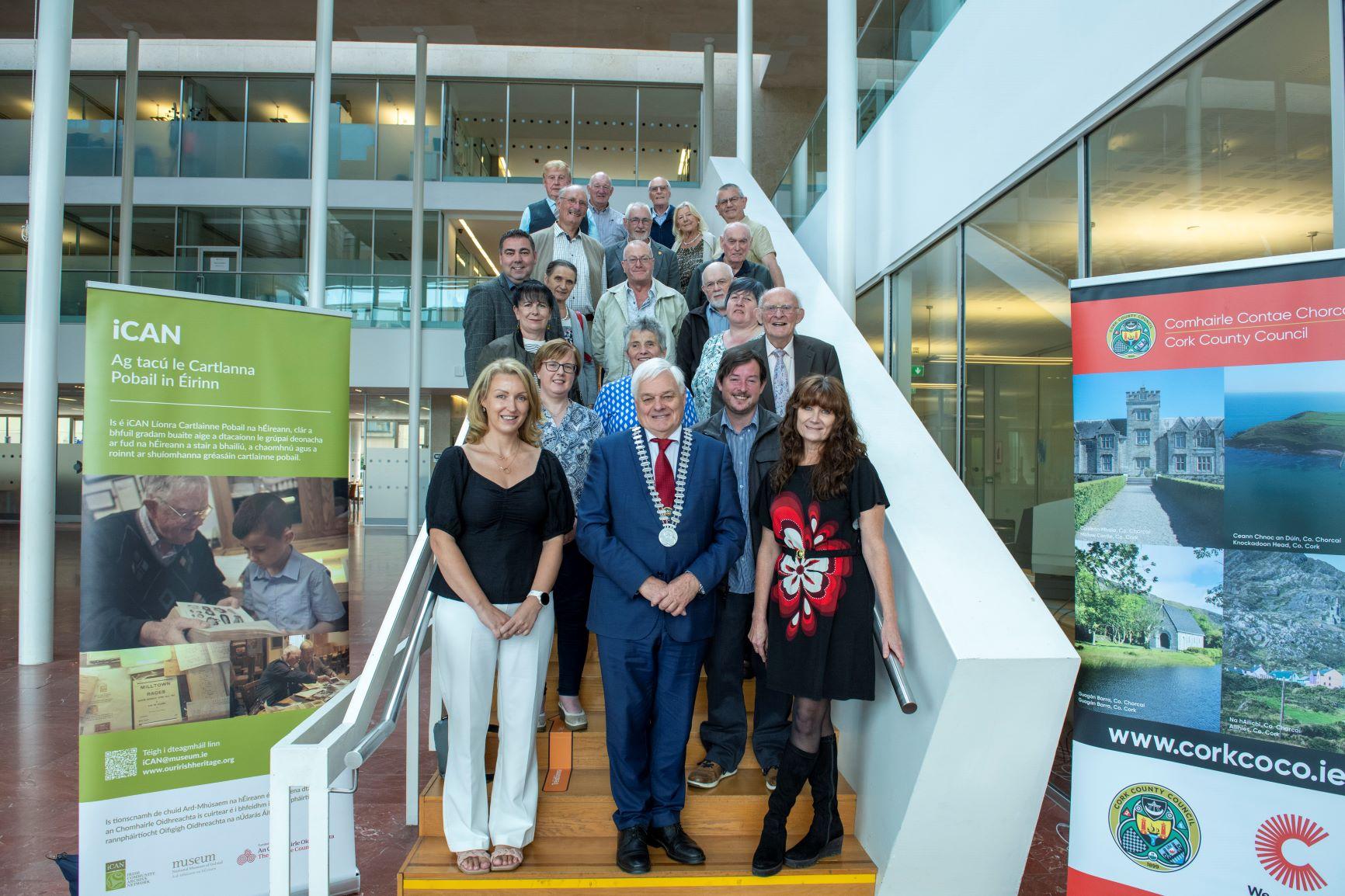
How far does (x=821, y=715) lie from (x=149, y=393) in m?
2.51

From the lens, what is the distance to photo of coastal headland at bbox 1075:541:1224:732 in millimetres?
2535

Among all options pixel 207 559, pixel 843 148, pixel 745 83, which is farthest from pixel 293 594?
pixel 745 83

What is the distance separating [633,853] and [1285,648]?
204cm

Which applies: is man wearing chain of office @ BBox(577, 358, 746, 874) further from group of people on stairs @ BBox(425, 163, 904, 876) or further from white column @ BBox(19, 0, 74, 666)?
white column @ BBox(19, 0, 74, 666)

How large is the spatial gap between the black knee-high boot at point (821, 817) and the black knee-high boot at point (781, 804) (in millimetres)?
48

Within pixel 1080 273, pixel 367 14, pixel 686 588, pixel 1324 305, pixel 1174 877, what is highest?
pixel 367 14

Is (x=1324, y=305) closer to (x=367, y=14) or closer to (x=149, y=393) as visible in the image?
(x=149, y=393)

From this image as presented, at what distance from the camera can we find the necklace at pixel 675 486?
3047 mm

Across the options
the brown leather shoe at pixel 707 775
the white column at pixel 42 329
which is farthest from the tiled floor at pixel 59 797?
the brown leather shoe at pixel 707 775

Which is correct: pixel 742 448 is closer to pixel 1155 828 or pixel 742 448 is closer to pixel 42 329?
Result: pixel 1155 828

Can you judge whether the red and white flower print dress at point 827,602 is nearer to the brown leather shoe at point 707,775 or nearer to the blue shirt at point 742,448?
the blue shirt at point 742,448

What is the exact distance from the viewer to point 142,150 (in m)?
16.9

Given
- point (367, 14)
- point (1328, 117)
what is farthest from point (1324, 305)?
point (367, 14)

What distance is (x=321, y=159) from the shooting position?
980cm
